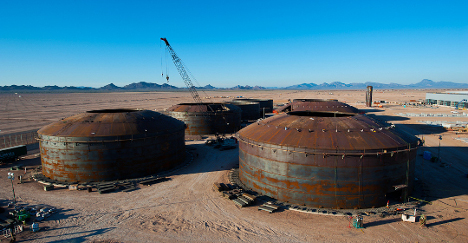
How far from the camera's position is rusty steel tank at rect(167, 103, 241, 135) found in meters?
64.6

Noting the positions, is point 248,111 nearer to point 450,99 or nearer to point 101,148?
point 101,148

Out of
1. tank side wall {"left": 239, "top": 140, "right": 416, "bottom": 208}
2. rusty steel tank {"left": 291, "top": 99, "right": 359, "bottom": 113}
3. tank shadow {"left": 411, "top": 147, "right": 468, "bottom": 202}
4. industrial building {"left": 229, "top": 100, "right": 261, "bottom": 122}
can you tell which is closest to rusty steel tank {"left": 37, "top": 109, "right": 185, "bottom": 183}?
tank side wall {"left": 239, "top": 140, "right": 416, "bottom": 208}

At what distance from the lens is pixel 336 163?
2225 cm

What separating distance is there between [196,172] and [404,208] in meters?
23.9

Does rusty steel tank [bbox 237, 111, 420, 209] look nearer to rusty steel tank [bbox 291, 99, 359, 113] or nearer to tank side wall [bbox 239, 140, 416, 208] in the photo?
tank side wall [bbox 239, 140, 416, 208]

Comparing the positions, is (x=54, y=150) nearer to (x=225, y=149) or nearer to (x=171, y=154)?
(x=171, y=154)

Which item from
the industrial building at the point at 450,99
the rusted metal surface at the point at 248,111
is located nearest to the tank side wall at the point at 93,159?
the rusted metal surface at the point at 248,111

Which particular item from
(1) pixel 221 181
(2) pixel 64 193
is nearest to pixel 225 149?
(1) pixel 221 181

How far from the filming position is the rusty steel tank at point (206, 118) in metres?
64.6

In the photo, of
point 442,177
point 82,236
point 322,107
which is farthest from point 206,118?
point 442,177

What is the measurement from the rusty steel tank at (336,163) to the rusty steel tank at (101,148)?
606 inches

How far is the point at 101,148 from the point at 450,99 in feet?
495

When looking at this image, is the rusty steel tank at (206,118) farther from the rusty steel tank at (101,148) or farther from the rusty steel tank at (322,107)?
the rusty steel tank at (101,148)

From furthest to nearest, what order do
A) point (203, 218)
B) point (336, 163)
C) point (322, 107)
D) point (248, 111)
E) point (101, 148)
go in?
point (248, 111), point (322, 107), point (101, 148), point (203, 218), point (336, 163)
